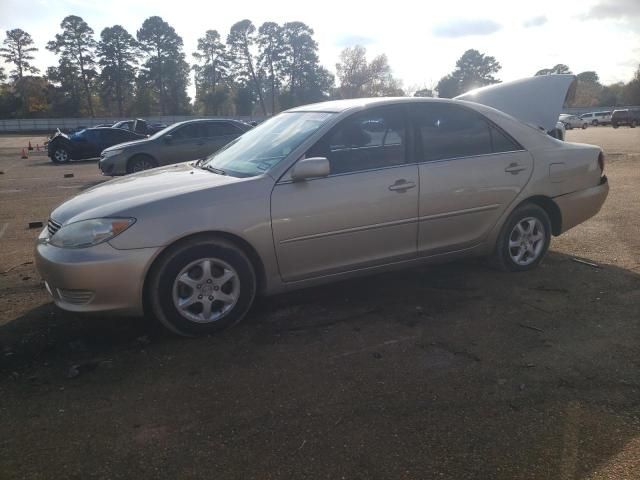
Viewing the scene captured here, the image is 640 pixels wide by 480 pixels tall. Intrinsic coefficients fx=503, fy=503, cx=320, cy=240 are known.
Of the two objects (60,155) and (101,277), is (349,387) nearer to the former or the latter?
(101,277)

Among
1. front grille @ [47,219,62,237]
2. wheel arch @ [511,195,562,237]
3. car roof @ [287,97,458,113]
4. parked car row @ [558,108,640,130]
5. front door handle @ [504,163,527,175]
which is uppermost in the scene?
parked car row @ [558,108,640,130]

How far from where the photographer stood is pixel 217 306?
3643 millimetres

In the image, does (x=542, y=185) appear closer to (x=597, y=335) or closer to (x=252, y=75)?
(x=597, y=335)

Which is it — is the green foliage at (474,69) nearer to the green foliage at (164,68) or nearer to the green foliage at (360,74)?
the green foliage at (360,74)

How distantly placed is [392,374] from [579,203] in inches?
123

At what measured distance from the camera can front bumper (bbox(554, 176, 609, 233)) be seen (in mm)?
4918

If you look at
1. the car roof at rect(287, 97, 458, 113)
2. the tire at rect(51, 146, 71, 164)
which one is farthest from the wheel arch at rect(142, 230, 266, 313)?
the tire at rect(51, 146, 71, 164)

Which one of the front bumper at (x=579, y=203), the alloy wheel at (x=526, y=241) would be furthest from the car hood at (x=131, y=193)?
the front bumper at (x=579, y=203)

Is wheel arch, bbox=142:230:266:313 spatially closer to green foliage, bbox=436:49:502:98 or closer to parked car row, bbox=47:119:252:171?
parked car row, bbox=47:119:252:171

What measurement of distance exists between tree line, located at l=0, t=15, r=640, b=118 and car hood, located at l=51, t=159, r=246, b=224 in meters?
64.5

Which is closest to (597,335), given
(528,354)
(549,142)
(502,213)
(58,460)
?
(528,354)

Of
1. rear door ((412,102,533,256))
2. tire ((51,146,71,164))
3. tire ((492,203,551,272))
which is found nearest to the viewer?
rear door ((412,102,533,256))

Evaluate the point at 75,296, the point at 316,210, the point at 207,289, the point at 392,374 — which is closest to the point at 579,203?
the point at 316,210

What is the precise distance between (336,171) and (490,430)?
2156mm
